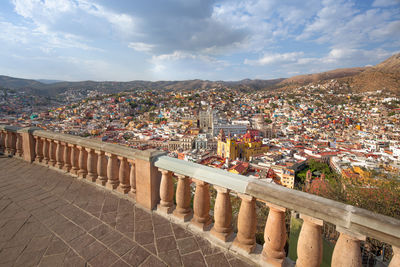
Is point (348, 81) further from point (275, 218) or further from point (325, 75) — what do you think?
point (275, 218)

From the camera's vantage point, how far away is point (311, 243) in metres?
1.31

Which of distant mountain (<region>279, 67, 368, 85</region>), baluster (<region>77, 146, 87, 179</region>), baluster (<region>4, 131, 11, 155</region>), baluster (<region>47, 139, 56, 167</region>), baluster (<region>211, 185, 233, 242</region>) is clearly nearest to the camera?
baluster (<region>211, 185, 233, 242</region>)

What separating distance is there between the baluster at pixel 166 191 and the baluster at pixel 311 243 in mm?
1330

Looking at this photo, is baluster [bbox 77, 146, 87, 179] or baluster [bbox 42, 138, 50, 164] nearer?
baluster [bbox 77, 146, 87, 179]

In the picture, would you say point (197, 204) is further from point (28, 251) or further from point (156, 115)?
point (156, 115)

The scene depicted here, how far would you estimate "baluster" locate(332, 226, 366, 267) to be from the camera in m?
1.12

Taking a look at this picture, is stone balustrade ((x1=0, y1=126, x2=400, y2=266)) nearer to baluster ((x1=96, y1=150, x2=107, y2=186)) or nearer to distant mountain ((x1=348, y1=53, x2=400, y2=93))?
baluster ((x1=96, y1=150, x2=107, y2=186))

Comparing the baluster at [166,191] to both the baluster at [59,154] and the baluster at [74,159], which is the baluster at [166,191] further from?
the baluster at [59,154]

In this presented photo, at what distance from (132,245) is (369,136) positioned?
55392 mm

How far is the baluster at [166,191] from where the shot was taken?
216 cm

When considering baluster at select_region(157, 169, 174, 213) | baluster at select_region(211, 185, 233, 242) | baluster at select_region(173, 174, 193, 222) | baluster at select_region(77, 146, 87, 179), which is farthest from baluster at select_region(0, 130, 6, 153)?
baluster at select_region(211, 185, 233, 242)

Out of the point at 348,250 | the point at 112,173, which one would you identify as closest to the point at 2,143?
the point at 112,173

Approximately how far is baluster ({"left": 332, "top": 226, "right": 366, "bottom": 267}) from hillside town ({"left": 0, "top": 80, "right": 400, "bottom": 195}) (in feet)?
65.6

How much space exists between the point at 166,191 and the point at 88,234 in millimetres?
848
